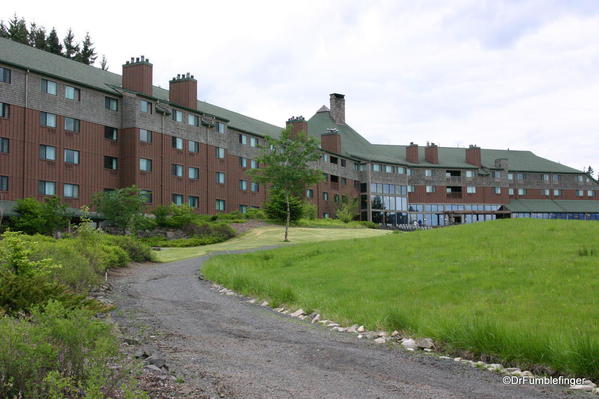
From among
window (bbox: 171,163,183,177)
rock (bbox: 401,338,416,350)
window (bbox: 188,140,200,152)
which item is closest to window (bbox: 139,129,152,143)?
window (bbox: 171,163,183,177)

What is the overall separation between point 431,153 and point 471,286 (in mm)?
79014

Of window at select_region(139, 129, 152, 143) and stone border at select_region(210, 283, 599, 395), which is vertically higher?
window at select_region(139, 129, 152, 143)

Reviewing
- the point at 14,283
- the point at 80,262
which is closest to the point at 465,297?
the point at 14,283

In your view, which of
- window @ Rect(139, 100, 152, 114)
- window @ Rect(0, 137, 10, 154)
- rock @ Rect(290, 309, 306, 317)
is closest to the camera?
rock @ Rect(290, 309, 306, 317)

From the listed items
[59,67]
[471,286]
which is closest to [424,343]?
[471,286]

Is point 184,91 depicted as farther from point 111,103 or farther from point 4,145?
point 4,145

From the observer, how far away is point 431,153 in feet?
297

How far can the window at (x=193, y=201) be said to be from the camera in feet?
175

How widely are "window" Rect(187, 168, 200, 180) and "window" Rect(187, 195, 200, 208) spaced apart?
1.98 m

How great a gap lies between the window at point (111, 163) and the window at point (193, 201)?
816 centimetres

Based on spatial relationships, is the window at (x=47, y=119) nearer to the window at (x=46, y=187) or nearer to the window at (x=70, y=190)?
the window at (x=46, y=187)

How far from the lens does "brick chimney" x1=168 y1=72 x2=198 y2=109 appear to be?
54188mm

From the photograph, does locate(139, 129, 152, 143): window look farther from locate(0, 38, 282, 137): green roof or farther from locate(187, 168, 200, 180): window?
locate(187, 168, 200, 180): window

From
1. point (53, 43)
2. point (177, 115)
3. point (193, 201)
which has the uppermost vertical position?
point (53, 43)
